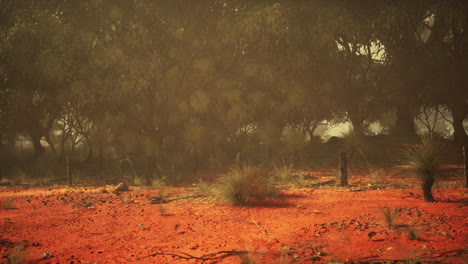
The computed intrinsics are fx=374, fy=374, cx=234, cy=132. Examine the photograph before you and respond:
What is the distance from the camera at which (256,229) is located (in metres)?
6.20

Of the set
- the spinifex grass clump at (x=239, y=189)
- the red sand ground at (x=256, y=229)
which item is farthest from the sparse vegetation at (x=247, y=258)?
the spinifex grass clump at (x=239, y=189)

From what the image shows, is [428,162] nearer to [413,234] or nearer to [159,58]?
[413,234]

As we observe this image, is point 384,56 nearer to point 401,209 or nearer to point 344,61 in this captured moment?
point 344,61

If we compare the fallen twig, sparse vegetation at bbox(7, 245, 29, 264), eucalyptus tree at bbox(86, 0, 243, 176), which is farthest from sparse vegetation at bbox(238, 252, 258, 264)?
eucalyptus tree at bbox(86, 0, 243, 176)

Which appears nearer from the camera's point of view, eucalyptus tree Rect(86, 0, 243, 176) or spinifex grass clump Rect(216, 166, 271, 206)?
spinifex grass clump Rect(216, 166, 271, 206)

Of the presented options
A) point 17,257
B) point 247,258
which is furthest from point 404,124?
point 17,257

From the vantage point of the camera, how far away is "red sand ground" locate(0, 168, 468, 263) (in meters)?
4.93

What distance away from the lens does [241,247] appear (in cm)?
528

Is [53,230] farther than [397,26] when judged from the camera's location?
No

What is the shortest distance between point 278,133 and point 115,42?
11.0 m

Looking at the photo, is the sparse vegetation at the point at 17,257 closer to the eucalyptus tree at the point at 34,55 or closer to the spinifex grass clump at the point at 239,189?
the spinifex grass clump at the point at 239,189

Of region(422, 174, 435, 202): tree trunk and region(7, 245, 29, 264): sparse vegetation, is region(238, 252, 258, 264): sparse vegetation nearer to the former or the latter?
region(7, 245, 29, 264): sparse vegetation

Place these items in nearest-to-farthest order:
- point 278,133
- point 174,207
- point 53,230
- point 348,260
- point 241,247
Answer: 1. point 348,260
2. point 241,247
3. point 53,230
4. point 174,207
5. point 278,133

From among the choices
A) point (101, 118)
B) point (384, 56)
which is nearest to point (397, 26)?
point (384, 56)
